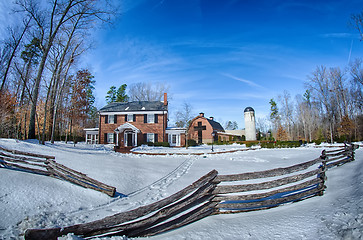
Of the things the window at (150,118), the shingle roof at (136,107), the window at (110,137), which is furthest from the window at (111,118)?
the window at (150,118)

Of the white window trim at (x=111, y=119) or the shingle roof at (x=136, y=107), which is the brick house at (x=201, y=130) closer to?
the shingle roof at (x=136, y=107)

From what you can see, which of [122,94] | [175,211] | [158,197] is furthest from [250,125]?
[122,94]

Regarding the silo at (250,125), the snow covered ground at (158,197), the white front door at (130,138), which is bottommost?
the snow covered ground at (158,197)

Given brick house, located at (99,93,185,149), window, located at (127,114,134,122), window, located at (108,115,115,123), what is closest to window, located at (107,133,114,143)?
brick house, located at (99,93,185,149)

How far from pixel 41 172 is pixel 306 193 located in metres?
8.24

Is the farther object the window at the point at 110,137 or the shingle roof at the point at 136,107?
the shingle roof at the point at 136,107

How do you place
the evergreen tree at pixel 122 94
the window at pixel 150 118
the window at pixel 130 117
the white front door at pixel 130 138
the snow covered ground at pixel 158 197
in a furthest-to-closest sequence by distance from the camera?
1. the evergreen tree at pixel 122 94
2. the window at pixel 130 117
3. the window at pixel 150 118
4. the white front door at pixel 130 138
5. the snow covered ground at pixel 158 197

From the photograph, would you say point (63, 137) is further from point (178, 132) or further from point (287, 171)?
point (287, 171)

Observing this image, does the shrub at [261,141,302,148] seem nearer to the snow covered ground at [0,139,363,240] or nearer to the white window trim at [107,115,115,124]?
the snow covered ground at [0,139,363,240]

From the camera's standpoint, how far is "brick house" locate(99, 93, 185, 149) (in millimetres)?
27859

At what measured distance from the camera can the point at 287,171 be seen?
3994mm

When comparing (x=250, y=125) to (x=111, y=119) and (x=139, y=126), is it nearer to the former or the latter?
(x=139, y=126)

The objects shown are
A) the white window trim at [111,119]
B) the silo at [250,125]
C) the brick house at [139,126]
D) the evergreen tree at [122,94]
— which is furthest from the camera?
the evergreen tree at [122,94]

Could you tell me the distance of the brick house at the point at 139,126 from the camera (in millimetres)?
27859
